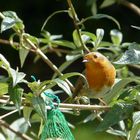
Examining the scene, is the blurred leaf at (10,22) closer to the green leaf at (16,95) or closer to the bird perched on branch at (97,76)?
the green leaf at (16,95)

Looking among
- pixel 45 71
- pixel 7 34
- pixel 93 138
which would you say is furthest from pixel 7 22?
pixel 45 71

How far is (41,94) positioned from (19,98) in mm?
106

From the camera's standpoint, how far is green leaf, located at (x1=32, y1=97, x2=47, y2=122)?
1.76 metres

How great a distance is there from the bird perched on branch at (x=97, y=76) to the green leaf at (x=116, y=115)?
Result: 72 centimetres

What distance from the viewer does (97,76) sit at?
2.82 m

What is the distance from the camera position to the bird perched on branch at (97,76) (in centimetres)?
265

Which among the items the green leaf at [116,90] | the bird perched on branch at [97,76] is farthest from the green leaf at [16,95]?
the bird perched on branch at [97,76]

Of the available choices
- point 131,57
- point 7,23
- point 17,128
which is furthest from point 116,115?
point 17,128

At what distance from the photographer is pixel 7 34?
316 inches

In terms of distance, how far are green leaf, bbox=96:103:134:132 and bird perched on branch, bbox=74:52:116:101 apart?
0.72 m

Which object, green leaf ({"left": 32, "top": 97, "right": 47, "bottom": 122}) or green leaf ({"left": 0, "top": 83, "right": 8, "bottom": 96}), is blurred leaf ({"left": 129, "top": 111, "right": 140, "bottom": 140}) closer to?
green leaf ({"left": 32, "top": 97, "right": 47, "bottom": 122})

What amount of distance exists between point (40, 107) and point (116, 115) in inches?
9.5

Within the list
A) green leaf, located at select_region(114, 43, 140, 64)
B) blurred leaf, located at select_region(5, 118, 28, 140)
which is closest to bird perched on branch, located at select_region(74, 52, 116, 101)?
blurred leaf, located at select_region(5, 118, 28, 140)

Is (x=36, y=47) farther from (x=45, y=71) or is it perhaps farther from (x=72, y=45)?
(x=45, y=71)
